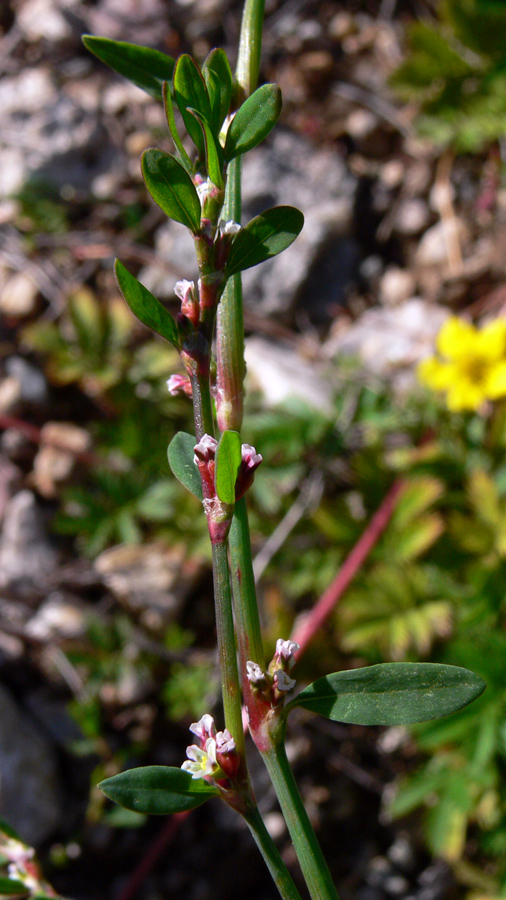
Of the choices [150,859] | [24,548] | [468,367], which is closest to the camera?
[150,859]

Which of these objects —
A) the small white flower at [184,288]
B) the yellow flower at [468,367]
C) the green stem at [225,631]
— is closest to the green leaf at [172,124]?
the small white flower at [184,288]

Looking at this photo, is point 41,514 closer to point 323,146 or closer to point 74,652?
point 74,652

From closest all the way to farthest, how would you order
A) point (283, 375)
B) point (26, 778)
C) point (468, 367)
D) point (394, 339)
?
point (26, 778) → point (468, 367) → point (283, 375) → point (394, 339)

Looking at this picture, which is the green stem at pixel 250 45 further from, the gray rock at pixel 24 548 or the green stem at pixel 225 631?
the gray rock at pixel 24 548

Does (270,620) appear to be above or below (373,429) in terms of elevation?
below

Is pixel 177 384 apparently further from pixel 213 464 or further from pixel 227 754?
pixel 227 754

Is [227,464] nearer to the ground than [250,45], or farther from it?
nearer to the ground

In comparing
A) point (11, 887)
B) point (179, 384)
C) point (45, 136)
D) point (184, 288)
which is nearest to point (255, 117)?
point (184, 288)

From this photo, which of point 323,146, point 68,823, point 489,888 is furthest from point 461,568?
point 323,146
